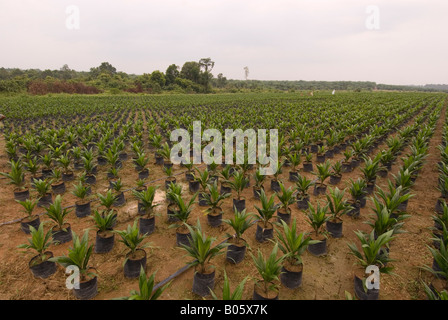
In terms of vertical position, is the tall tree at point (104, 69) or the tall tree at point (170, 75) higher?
the tall tree at point (104, 69)

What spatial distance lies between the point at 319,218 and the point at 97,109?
2370 cm

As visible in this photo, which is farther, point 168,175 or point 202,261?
point 168,175

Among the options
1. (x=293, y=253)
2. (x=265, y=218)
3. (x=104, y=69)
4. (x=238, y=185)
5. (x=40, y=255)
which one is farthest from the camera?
(x=104, y=69)

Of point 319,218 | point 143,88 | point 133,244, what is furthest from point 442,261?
point 143,88

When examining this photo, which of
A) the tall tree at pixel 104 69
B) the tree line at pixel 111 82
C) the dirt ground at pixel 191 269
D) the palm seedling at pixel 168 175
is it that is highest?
the tall tree at pixel 104 69

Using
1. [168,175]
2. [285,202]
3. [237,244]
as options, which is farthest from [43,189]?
[285,202]

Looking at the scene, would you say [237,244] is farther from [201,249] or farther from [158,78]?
[158,78]

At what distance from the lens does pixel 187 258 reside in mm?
4289

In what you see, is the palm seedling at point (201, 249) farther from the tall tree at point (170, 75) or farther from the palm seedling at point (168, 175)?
the tall tree at point (170, 75)

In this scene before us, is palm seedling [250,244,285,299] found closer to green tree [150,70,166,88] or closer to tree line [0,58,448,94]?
tree line [0,58,448,94]

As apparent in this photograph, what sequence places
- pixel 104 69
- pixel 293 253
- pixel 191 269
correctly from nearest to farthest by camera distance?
pixel 293 253, pixel 191 269, pixel 104 69

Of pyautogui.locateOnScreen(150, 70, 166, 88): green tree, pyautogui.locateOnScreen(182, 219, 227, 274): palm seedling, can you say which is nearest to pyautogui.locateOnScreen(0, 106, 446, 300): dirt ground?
pyautogui.locateOnScreen(182, 219, 227, 274): palm seedling

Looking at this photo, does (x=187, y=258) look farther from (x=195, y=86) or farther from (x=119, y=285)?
(x=195, y=86)

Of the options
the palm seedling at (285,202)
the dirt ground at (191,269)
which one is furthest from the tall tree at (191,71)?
the palm seedling at (285,202)
